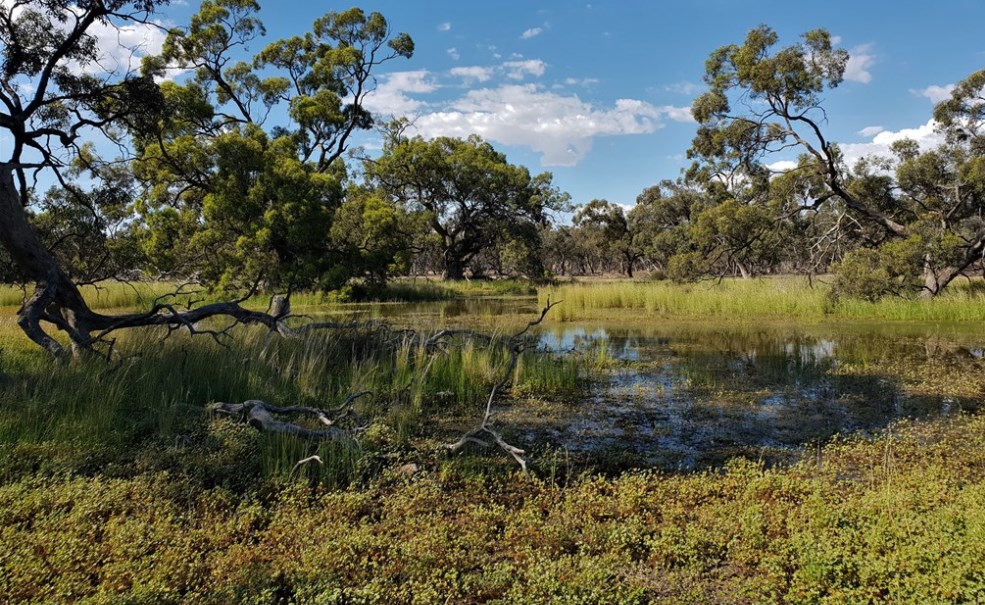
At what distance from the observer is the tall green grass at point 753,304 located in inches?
580

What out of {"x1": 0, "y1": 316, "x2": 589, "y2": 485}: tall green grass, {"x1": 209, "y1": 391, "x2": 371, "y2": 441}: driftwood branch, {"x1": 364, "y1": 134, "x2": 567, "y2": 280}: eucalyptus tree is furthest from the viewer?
{"x1": 364, "y1": 134, "x2": 567, "y2": 280}: eucalyptus tree

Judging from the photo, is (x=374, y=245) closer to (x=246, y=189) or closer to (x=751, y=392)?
(x=246, y=189)

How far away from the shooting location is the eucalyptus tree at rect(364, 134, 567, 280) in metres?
32.5

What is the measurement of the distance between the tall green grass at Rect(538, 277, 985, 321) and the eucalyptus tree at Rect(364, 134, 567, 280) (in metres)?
14.9

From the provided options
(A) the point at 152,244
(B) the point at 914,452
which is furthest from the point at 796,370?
(A) the point at 152,244

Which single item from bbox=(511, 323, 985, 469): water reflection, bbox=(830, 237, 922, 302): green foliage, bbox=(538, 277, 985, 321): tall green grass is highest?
bbox=(830, 237, 922, 302): green foliage

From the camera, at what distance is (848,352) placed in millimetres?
10398

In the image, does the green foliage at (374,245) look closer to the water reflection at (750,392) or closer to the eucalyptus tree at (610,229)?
the water reflection at (750,392)

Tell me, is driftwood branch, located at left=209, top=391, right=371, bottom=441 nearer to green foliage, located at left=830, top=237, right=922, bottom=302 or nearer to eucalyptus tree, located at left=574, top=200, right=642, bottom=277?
green foliage, located at left=830, top=237, right=922, bottom=302

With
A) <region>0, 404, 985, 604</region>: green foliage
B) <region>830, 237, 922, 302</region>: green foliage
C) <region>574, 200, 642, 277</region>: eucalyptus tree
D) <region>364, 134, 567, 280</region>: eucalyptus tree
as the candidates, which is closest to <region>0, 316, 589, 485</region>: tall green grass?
<region>0, 404, 985, 604</region>: green foliage

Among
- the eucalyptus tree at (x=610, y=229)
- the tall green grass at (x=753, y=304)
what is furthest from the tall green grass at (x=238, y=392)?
the eucalyptus tree at (x=610, y=229)

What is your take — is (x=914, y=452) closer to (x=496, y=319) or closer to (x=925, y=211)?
(x=496, y=319)

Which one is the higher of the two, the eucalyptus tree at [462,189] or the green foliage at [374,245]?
the eucalyptus tree at [462,189]

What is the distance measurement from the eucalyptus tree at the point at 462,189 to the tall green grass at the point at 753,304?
48.9 feet
